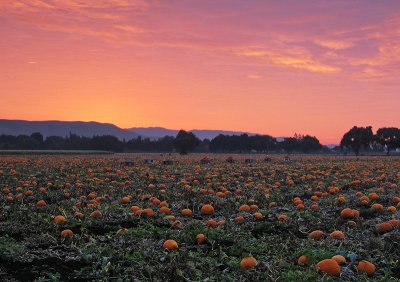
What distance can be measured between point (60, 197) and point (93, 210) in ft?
10.7

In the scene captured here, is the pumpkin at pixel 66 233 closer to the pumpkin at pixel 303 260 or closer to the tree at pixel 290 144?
the pumpkin at pixel 303 260

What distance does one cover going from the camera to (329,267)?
5645 mm

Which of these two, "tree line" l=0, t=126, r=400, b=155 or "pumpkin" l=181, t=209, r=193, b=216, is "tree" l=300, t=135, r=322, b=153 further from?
"pumpkin" l=181, t=209, r=193, b=216

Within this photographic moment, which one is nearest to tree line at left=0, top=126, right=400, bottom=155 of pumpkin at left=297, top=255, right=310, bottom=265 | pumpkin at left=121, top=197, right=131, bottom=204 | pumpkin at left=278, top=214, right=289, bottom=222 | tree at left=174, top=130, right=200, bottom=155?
tree at left=174, top=130, right=200, bottom=155

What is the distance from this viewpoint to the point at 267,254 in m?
6.66

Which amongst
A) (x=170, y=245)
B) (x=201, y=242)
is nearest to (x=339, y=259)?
(x=201, y=242)

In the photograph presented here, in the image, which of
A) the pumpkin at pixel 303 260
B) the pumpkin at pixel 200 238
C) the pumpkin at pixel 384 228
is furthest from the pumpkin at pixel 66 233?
the pumpkin at pixel 384 228

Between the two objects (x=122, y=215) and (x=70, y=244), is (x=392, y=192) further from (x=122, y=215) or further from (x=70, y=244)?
(x=70, y=244)

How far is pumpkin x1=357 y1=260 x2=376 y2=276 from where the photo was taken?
582 cm

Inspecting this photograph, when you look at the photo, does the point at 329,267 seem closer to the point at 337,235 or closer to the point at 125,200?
the point at 337,235

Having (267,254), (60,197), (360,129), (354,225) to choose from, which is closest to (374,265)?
(267,254)

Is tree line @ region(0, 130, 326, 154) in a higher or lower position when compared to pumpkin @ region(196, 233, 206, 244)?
higher

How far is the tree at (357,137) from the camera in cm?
10538

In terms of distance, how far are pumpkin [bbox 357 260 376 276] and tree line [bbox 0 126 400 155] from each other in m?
103
